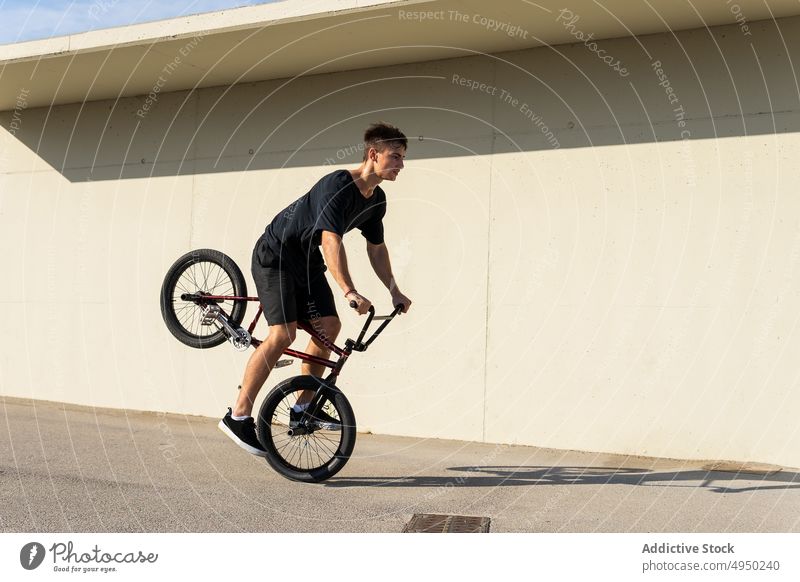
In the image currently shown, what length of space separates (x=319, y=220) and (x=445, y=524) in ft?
6.41

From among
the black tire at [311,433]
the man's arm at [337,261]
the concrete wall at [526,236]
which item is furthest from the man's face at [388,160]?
the concrete wall at [526,236]

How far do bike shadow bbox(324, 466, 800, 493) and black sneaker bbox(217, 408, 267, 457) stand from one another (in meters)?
0.48

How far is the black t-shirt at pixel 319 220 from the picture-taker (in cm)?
573

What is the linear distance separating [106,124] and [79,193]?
833 millimetres

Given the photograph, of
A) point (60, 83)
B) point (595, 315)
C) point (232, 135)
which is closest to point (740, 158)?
point (595, 315)

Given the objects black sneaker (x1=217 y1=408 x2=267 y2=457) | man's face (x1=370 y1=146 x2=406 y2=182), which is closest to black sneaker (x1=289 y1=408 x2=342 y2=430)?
black sneaker (x1=217 y1=408 x2=267 y2=457)

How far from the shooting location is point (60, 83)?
10141 millimetres

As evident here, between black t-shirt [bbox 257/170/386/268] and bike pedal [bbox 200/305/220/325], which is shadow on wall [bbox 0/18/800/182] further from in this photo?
bike pedal [bbox 200/305/220/325]

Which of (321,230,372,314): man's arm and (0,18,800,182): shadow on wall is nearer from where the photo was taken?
(321,230,372,314): man's arm

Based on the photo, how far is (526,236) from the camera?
8.41 metres

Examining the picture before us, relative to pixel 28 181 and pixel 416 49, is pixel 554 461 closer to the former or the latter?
pixel 416 49

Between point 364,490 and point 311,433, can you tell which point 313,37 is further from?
point 364,490

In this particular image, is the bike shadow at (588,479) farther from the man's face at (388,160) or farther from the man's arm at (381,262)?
the man's face at (388,160)

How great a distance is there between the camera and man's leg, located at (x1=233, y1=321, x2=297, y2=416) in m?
5.98
